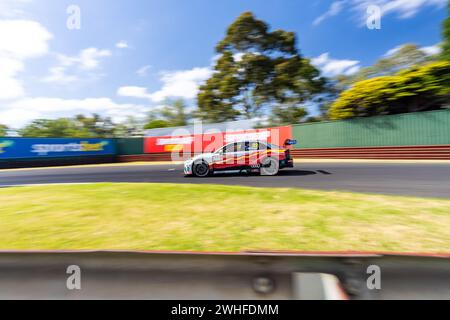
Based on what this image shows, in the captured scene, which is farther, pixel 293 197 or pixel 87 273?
pixel 293 197

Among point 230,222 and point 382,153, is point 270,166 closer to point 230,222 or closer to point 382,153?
point 230,222

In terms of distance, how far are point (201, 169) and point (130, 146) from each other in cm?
1742

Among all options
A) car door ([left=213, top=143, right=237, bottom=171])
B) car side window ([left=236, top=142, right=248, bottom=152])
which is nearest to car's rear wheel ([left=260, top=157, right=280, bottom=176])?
car side window ([left=236, top=142, right=248, bottom=152])

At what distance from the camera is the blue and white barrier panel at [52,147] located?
19.7m

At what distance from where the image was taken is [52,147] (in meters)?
21.4

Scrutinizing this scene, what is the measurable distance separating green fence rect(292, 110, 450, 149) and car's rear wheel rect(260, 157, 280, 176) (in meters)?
9.01

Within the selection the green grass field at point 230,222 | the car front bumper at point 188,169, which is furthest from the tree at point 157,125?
the green grass field at point 230,222

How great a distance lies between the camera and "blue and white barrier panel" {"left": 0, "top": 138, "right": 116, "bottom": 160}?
1966 centimetres

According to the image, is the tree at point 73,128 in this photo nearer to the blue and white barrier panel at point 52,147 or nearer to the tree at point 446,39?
the blue and white barrier panel at point 52,147

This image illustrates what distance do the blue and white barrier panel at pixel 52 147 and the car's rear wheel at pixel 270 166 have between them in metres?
20.1

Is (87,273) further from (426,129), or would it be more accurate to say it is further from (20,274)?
(426,129)

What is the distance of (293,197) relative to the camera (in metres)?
5.50
